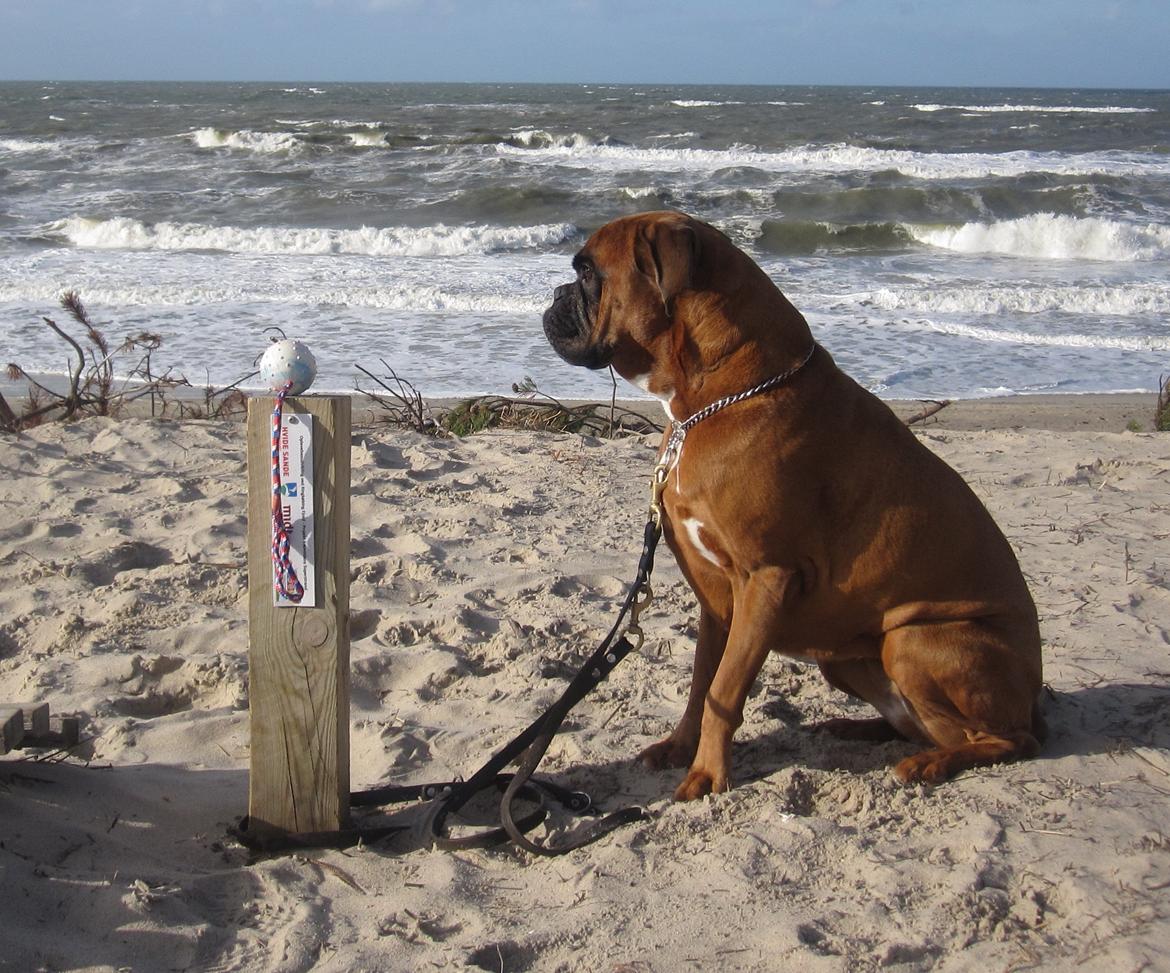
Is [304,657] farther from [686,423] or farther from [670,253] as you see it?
[670,253]

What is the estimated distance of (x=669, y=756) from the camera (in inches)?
134

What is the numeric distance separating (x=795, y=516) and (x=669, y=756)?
2.95ft

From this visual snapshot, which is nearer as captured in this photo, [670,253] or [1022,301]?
[670,253]

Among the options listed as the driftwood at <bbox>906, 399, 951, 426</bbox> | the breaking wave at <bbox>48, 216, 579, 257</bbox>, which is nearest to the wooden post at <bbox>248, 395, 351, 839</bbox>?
the driftwood at <bbox>906, 399, 951, 426</bbox>

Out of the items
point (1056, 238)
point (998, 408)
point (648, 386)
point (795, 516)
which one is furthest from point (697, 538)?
point (1056, 238)

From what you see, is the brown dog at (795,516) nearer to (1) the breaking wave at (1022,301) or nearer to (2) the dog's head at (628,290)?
(2) the dog's head at (628,290)

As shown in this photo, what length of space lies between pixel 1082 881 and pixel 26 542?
4.35 m

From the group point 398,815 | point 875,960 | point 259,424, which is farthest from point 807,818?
point 259,424

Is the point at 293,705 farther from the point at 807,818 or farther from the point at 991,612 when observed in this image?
the point at 991,612

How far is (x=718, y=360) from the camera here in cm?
306

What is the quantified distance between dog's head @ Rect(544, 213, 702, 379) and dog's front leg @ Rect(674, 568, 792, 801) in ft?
2.26

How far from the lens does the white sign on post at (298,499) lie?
2771 millimetres

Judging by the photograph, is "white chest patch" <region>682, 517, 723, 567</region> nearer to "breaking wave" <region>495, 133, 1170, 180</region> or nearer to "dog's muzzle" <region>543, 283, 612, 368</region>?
"dog's muzzle" <region>543, 283, 612, 368</region>

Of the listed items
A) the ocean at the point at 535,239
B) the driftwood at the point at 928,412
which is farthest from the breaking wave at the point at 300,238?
the driftwood at the point at 928,412
